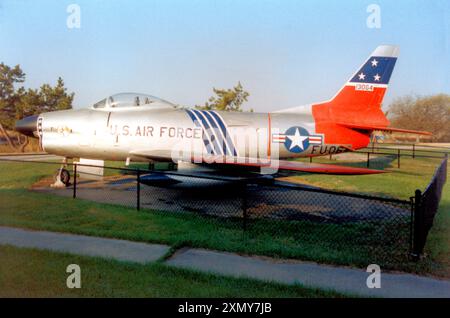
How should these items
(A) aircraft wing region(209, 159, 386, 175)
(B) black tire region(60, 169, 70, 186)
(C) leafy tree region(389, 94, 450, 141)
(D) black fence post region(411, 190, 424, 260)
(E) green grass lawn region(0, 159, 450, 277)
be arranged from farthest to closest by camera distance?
(C) leafy tree region(389, 94, 450, 141) < (B) black tire region(60, 169, 70, 186) < (A) aircraft wing region(209, 159, 386, 175) < (E) green grass lawn region(0, 159, 450, 277) < (D) black fence post region(411, 190, 424, 260)

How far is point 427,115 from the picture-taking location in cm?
4747

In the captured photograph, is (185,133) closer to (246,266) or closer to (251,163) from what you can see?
(251,163)

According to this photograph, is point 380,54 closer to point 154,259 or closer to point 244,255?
point 244,255

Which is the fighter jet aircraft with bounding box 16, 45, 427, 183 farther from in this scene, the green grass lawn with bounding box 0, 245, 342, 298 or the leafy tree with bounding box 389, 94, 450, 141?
the leafy tree with bounding box 389, 94, 450, 141

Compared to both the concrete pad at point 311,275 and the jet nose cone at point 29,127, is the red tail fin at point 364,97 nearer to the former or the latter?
the concrete pad at point 311,275

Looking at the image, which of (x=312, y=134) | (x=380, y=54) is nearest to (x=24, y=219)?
(x=312, y=134)

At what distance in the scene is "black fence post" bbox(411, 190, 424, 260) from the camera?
194 inches

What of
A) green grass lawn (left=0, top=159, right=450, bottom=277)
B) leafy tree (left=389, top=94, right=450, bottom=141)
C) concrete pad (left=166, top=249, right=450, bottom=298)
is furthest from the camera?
leafy tree (left=389, top=94, right=450, bottom=141)

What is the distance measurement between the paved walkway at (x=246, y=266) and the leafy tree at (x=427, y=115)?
149 feet

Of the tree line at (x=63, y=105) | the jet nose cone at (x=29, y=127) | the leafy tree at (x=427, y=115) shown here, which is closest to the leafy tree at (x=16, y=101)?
the tree line at (x=63, y=105)

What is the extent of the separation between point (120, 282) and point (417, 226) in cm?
429

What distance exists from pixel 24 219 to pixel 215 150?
563 cm

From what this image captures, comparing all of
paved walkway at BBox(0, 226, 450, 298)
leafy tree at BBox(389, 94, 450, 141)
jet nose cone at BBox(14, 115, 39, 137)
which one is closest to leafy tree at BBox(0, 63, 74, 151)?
jet nose cone at BBox(14, 115, 39, 137)

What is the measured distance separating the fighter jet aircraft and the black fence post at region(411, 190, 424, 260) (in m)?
4.70
